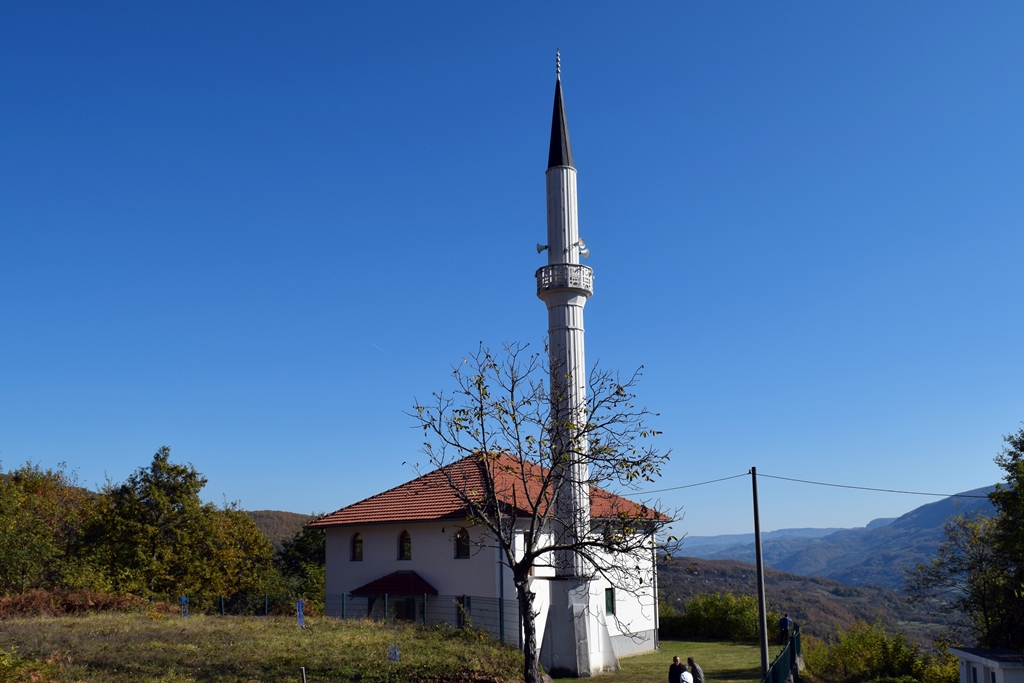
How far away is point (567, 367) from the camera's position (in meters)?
25.4

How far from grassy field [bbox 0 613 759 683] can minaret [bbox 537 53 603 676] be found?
4.96 ft

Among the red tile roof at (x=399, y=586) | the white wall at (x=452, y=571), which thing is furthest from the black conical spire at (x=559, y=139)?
the red tile roof at (x=399, y=586)

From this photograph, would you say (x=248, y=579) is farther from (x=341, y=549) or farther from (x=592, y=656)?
(x=592, y=656)

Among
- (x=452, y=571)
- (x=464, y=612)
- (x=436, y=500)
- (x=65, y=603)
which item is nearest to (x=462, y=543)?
(x=452, y=571)

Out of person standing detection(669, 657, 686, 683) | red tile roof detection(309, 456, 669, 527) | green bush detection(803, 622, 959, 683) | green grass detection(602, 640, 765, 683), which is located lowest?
green grass detection(602, 640, 765, 683)

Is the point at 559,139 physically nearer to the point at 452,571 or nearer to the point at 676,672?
the point at 452,571

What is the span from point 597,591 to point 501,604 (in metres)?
3.51

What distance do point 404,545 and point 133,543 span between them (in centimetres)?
1196

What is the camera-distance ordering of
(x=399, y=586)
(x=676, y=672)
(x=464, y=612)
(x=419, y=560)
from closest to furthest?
(x=676, y=672)
(x=464, y=612)
(x=399, y=586)
(x=419, y=560)

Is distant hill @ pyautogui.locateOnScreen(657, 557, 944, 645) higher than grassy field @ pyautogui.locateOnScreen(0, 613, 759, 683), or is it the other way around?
grassy field @ pyautogui.locateOnScreen(0, 613, 759, 683)

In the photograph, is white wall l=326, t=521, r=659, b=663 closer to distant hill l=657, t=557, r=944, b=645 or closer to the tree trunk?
the tree trunk

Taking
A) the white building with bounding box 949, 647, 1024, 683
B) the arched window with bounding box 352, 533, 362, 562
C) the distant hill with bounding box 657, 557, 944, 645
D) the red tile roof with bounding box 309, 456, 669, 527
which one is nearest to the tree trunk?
the red tile roof with bounding box 309, 456, 669, 527

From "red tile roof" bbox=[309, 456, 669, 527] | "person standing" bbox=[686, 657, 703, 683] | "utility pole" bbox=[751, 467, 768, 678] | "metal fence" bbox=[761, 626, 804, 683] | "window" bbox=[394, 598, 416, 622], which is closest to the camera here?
"metal fence" bbox=[761, 626, 804, 683]

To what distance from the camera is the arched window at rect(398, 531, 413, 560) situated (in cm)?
2884
